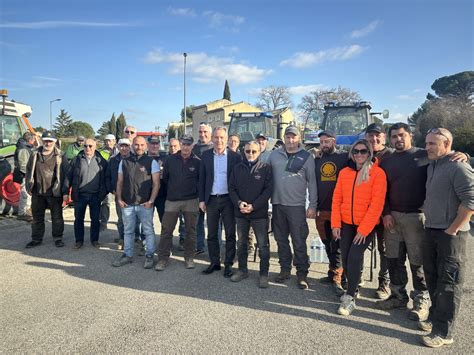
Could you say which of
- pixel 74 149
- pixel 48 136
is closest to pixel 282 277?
pixel 48 136

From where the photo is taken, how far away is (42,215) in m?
6.00

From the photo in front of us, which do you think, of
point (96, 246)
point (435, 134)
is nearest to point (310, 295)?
point (435, 134)

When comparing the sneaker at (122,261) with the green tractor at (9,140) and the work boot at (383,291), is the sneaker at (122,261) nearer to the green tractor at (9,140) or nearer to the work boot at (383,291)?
the work boot at (383,291)

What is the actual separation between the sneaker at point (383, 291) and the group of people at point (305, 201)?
0.04ft

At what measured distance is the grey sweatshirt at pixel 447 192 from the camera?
2.90m

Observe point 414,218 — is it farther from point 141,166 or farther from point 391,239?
point 141,166

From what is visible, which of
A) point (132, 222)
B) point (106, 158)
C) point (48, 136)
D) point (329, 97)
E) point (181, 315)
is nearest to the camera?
point (181, 315)

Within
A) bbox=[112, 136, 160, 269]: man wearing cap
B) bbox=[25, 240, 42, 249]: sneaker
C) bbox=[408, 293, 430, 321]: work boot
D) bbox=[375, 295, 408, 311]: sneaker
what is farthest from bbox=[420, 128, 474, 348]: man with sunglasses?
bbox=[25, 240, 42, 249]: sneaker

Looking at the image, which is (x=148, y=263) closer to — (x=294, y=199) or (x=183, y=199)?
(x=183, y=199)

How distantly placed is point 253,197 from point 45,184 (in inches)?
155

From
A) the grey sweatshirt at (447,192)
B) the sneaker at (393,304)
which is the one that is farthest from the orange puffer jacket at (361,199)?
the sneaker at (393,304)

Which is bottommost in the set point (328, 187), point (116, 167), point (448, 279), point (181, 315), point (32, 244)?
point (181, 315)

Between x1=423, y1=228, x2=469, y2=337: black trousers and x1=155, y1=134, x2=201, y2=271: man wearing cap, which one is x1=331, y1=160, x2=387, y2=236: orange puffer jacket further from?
x1=155, y1=134, x2=201, y2=271: man wearing cap

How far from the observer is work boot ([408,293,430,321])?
342 centimetres
